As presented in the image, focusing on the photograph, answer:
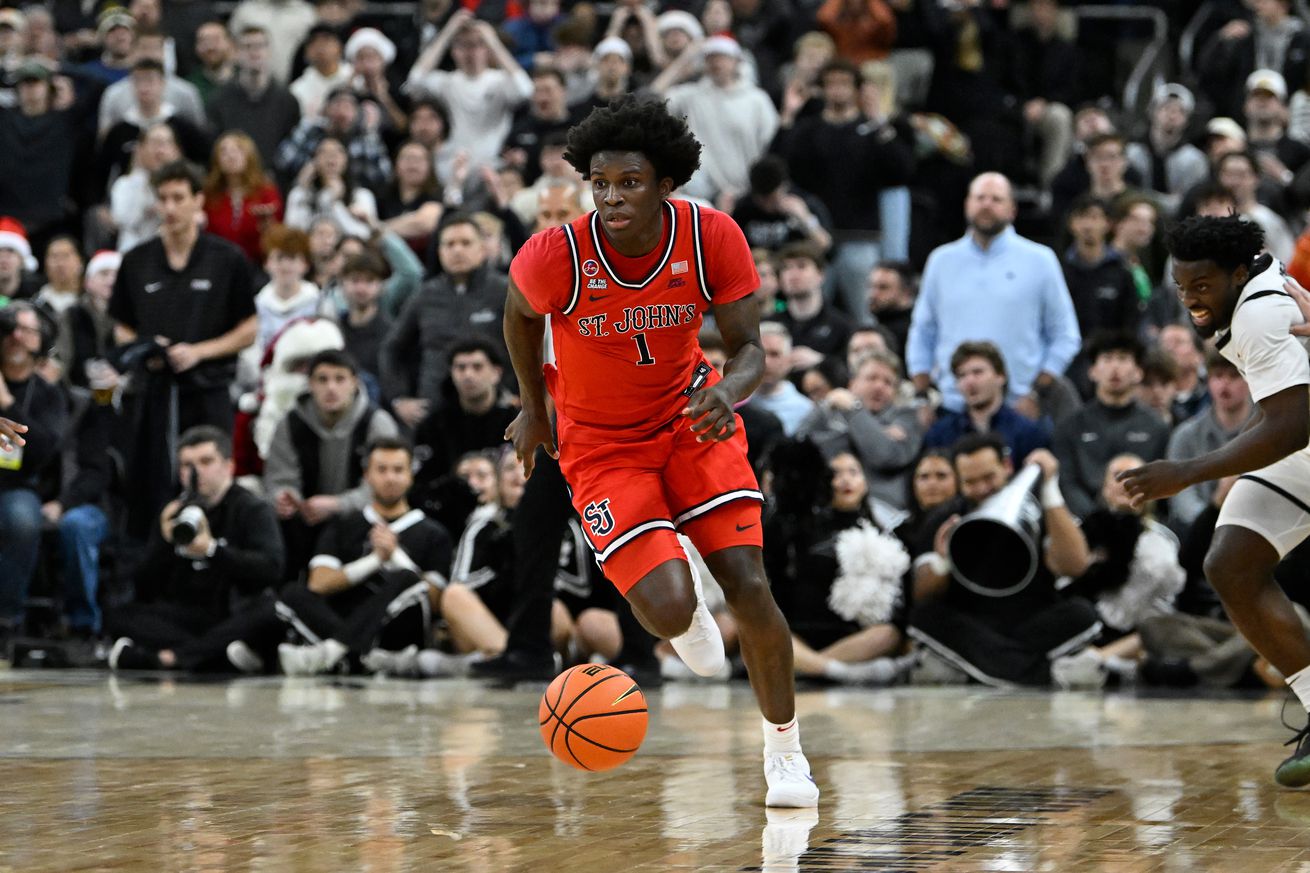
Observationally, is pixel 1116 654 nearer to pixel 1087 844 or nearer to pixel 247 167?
pixel 1087 844

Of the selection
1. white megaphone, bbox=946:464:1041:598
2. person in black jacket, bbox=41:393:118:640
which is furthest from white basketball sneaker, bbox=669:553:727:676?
person in black jacket, bbox=41:393:118:640

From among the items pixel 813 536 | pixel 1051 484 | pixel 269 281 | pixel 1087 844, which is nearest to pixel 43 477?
pixel 269 281

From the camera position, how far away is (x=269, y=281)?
15.4 metres

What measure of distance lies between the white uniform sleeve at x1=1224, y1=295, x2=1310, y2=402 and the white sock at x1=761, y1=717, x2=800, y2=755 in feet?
6.55

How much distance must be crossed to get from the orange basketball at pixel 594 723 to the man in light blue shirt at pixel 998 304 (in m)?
6.82

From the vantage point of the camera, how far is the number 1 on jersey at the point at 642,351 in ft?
22.4

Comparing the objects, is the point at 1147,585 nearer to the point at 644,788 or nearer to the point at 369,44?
the point at 644,788

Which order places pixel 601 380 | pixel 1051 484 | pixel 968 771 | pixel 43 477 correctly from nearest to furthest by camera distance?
pixel 601 380, pixel 968 771, pixel 1051 484, pixel 43 477

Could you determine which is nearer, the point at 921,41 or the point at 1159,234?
the point at 1159,234

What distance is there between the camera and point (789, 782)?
6.50 meters

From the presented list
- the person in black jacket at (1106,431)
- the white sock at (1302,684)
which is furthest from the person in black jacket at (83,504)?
the white sock at (1302,684)

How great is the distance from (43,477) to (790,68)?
7618 mm

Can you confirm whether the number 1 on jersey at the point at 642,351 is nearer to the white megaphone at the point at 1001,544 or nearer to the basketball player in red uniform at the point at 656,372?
the basketball player in red uniform at the point at 656,372

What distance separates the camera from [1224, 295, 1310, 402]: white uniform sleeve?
681cm
